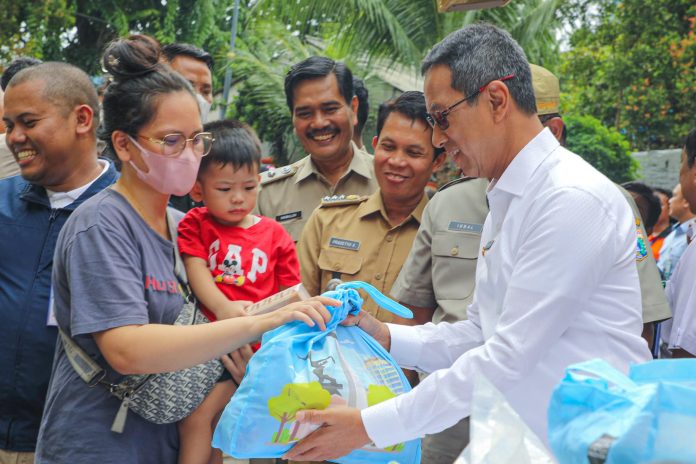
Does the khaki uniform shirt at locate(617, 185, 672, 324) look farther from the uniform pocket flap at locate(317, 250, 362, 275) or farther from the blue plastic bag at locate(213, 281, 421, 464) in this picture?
the blue plastic bag at locate(213, 281, 421, 464)

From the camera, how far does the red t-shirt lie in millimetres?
3100

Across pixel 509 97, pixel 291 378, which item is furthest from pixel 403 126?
pixel 291 378

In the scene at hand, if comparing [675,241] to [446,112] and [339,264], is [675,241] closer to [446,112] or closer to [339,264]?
[339,264]

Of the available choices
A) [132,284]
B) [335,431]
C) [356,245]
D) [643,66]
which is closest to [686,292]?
[356,245]

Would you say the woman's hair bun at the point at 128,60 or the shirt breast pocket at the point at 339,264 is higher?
the woman's hair bun at the point at 128,60

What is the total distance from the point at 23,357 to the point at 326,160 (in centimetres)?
200

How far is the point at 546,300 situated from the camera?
2051 millimetres

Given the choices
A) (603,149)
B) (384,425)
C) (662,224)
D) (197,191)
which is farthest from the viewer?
(603,149)

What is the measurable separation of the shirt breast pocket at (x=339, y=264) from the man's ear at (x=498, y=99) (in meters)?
1.45

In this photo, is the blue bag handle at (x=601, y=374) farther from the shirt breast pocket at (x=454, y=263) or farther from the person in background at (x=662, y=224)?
the person in background at (x=662, y=224)

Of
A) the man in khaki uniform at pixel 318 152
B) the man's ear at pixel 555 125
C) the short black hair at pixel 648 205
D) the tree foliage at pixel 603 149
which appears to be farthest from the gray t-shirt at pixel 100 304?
the tree foliage at pixel 603 149

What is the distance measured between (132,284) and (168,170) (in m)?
0.40

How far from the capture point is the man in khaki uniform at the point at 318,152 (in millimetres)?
4355

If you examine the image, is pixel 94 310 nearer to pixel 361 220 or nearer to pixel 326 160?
pixel 361 220
